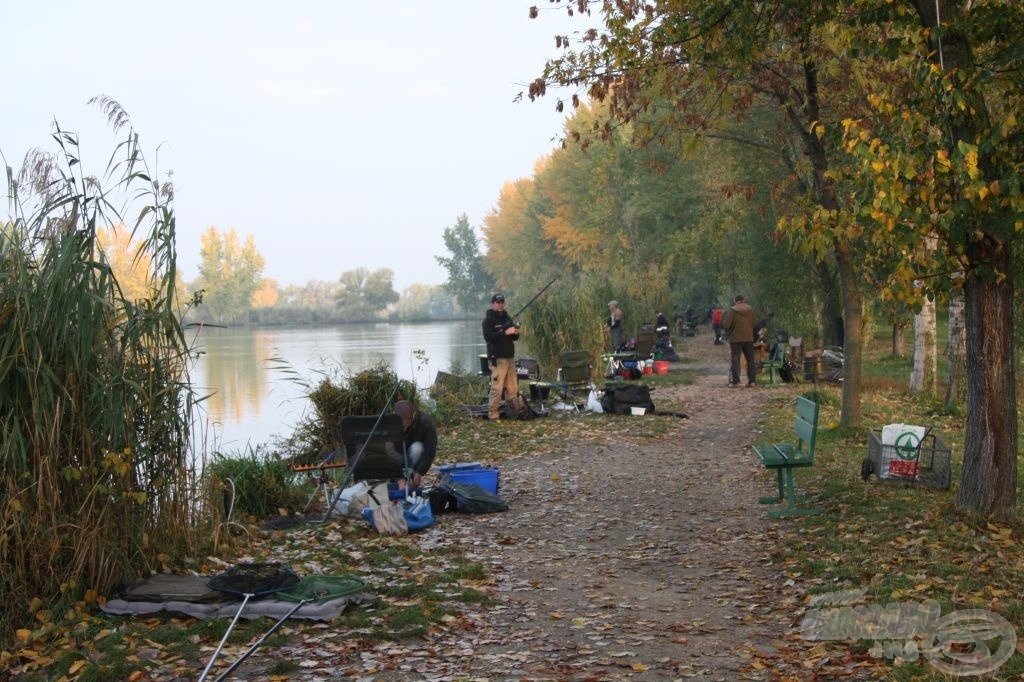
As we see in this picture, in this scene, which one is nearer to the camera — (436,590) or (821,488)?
(436,590)

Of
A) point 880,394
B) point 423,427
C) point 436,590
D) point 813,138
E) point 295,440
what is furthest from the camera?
point 880,394

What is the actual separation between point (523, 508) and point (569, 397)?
336 inches

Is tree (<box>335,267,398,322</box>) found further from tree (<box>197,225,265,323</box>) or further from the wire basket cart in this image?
the wire basket cart

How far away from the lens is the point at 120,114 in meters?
7.90

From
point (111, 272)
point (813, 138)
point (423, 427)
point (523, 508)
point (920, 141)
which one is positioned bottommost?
point (523, 508)

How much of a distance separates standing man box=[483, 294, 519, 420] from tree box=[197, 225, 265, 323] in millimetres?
94986

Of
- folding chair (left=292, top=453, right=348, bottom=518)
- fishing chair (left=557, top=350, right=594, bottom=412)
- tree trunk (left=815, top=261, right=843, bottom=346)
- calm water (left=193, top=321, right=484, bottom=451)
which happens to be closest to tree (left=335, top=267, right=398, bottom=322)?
calm water (left=193, top=321, right=484, bottom=451)

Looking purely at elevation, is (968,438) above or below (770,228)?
below

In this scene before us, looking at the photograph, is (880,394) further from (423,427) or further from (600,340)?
(423,427)

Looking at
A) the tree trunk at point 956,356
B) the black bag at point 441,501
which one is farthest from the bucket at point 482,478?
the tree trunk at point 956,356

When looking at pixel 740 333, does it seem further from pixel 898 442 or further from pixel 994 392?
pixel 994 392

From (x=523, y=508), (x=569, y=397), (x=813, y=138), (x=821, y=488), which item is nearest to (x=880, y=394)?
(x=569, y=397)

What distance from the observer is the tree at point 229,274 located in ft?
A: 370

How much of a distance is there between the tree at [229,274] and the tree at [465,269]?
22.7 metres
